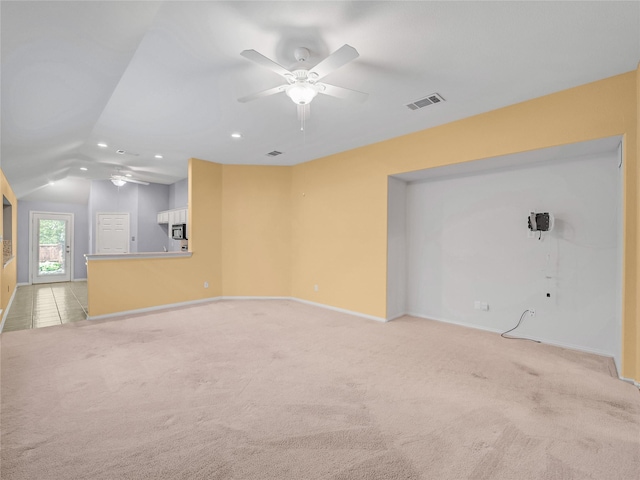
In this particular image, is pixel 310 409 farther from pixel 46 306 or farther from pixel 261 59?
pixel 46 306

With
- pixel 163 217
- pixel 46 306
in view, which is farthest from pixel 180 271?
pixel 163 217

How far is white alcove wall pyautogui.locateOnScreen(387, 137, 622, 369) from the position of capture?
351 cm

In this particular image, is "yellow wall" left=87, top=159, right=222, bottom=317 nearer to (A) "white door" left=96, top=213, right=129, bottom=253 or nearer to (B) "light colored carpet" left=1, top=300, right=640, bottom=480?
(B) "light colored carpet" left=1, top=300, right=640, bottom=480

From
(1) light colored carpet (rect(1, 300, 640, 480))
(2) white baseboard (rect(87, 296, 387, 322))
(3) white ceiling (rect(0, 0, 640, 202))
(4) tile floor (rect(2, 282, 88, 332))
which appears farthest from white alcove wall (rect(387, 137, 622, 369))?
(4) tile floor (rect(2, 282, 88, 332))

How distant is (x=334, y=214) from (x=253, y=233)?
74.9 inches

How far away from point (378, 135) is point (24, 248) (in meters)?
10.2

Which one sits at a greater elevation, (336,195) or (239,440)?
(336,195)

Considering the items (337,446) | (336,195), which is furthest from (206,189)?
(337,446)

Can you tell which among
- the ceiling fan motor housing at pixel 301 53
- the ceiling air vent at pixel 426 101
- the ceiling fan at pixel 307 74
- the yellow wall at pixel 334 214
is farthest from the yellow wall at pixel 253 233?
the ceiling fan motor housing at pixel 301 53

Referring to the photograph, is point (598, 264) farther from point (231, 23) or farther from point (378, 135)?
point (231, 23)

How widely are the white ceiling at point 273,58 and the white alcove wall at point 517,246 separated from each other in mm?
1038

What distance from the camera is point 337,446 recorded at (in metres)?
1.91

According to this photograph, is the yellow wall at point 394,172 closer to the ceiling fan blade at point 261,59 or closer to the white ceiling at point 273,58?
the white ceiling at point 273,58

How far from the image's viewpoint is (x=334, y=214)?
5.64 meters
